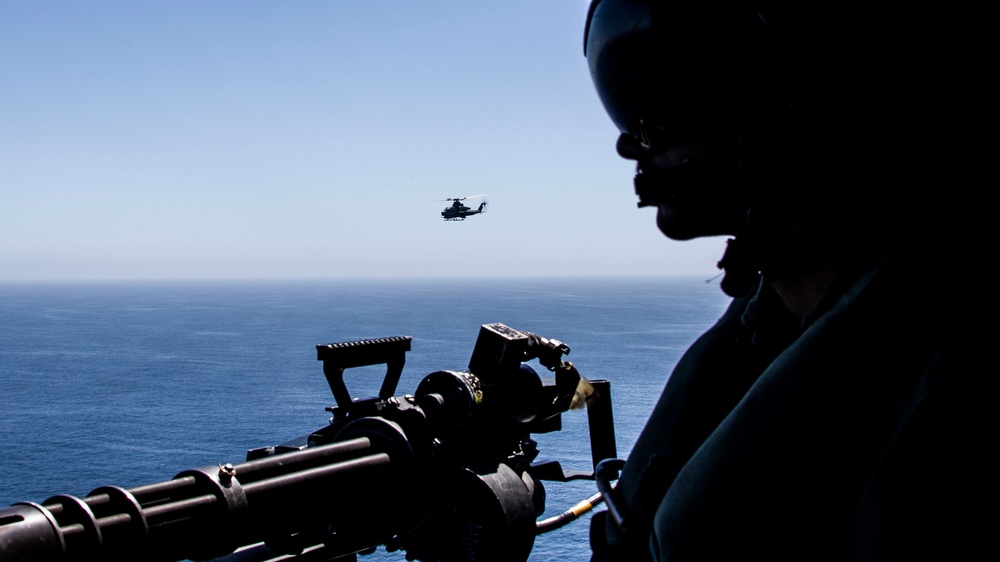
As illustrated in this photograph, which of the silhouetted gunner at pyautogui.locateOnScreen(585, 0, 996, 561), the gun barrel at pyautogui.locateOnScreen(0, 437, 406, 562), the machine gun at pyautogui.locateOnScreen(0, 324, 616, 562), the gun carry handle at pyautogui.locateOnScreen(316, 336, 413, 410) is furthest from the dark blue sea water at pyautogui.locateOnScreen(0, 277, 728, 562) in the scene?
the silhouetted gunner at pyautogui.locateOnScreen(585, 0, 996, 561)

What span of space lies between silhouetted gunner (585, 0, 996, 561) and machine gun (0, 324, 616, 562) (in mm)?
2296

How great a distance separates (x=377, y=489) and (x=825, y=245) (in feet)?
11.8

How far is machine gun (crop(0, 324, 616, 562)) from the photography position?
372 centimetres

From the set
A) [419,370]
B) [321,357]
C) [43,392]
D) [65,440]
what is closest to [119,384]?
[43,392]

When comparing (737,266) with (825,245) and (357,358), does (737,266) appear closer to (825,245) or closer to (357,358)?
(825,245)

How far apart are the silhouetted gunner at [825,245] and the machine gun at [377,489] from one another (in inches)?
90.4

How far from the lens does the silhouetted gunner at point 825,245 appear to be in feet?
5.13

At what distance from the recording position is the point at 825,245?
2.24 m

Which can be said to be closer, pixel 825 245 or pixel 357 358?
pixel 825 245

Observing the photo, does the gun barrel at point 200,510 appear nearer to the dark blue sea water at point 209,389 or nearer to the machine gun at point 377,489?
the machine gun at point 377,489

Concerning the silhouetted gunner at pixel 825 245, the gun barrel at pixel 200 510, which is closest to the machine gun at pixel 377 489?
the gun barrel at pixel 200 510

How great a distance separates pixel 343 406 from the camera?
571 centimetres

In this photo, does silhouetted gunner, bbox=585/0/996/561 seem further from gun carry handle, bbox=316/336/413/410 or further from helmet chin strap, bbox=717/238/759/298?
gun carry handle, bbox=316/336/413/410

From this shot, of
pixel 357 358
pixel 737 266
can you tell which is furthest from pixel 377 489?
pixel 737 266
